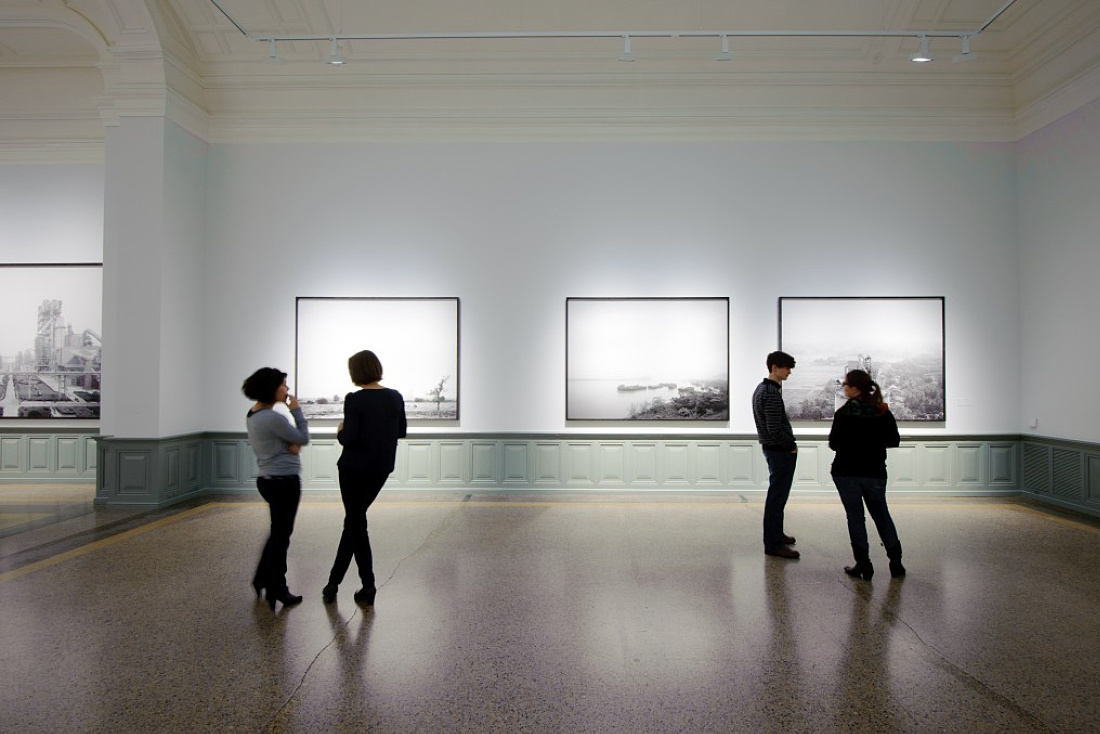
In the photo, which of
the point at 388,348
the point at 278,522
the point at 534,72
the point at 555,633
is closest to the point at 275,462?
the point at 278,522

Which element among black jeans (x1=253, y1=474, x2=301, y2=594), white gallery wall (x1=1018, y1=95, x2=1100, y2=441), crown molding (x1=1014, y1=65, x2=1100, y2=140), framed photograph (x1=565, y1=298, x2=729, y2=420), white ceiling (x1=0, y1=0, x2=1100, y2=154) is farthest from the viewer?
framed photograph (x1=565, y1=298, x2=729, y2=420)

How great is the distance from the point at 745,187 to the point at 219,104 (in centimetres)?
945

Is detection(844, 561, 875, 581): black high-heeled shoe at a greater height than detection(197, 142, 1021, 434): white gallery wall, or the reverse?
detection(197, 142, 1021, 434): white gallery wall

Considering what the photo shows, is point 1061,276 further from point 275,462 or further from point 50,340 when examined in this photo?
point 50,340

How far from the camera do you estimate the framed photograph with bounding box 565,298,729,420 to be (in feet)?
36.0

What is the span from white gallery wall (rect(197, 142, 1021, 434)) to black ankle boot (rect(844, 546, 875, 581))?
4.64 m


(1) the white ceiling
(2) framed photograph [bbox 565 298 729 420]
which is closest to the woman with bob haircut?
(2) framed photograph [bbox 565 298 729 420]

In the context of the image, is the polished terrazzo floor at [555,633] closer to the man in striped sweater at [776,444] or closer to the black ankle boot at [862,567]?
the black ankle boot at [862,567]

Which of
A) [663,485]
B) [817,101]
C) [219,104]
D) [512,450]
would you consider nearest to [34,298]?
[219,104]

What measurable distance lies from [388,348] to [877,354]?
855 centimetres

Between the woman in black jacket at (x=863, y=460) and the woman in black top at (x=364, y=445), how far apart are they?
14.1 feet

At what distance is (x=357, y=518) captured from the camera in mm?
5500

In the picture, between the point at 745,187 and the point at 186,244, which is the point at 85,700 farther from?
the point at 745,187

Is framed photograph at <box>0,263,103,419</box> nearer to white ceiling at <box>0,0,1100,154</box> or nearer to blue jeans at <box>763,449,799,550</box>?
white ceiling at <box>0,0,1100,154</box>
